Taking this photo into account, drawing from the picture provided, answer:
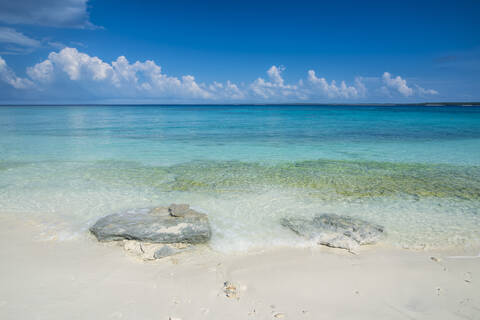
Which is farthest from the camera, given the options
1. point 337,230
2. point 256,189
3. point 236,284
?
point 256,189

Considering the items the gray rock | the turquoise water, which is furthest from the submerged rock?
the gray rock

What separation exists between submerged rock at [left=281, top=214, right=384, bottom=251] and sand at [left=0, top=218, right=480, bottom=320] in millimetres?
A: 337

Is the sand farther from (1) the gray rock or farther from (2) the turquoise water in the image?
(2) the turquoise water

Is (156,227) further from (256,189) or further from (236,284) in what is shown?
(256,189)

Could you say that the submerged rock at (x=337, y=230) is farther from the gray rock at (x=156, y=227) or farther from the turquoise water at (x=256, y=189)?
the gray rock at (x=156, y=227)

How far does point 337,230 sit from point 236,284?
286 cm

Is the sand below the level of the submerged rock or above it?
below

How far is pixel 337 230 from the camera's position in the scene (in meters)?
6.11

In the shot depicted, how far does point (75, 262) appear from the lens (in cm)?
500

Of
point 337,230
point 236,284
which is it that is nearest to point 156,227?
point 236,284

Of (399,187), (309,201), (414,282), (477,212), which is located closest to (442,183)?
(399,187)

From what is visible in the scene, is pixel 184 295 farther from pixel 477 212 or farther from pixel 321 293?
pixel 477 212

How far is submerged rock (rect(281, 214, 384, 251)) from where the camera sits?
5.70 meters

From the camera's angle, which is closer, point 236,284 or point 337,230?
point 236,284
